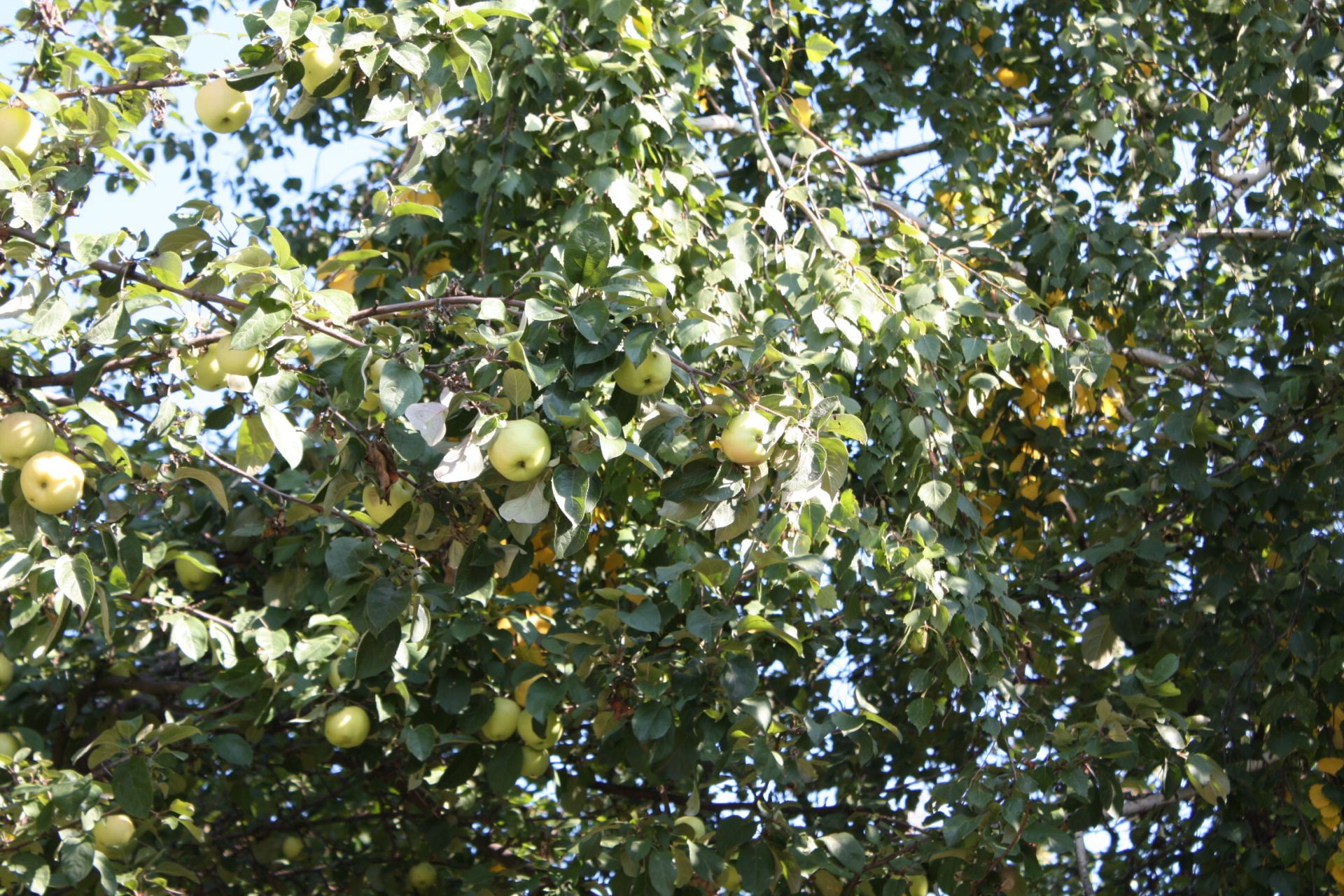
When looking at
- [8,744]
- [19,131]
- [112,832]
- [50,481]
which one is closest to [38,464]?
[50,481]

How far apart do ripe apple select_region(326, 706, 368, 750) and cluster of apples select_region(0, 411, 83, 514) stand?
0.92 metres

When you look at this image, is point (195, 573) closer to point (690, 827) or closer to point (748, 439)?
point (690, 827)

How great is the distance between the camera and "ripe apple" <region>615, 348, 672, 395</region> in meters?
1.77

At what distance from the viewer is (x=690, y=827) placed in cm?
237

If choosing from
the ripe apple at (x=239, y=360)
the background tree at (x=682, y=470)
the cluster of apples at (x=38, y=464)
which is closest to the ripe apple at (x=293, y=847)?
the background tree at (x=682, y=470)

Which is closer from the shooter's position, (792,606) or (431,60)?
(431,60)

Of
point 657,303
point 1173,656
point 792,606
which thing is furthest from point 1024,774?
point 657,303

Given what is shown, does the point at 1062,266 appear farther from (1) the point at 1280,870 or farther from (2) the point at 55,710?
(2) the point at 55,710

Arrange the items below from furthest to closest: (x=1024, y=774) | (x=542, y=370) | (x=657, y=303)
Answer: (x=1024, y=774) → (x=657, y=303) → (x=542, y=370)

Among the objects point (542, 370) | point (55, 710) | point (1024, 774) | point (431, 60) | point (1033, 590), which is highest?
point (1033, 590)

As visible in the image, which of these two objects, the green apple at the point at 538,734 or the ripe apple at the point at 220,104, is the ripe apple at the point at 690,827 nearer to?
the green apple at the point at 538,734

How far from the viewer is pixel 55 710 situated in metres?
3.32

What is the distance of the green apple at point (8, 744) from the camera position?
2896 millimetres

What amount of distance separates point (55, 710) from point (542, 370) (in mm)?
2297
